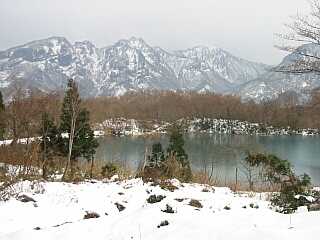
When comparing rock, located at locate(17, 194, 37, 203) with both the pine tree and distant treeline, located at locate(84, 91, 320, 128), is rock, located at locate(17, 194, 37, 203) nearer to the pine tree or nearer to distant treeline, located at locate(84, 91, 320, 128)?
the pine tree

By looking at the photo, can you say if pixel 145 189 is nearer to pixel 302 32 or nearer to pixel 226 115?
pixel 302 32

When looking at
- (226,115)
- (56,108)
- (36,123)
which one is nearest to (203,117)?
(226,115)

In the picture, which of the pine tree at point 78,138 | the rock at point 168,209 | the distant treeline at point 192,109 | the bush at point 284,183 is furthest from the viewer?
the distant treeline at point 192,109

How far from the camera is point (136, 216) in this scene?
6082mm

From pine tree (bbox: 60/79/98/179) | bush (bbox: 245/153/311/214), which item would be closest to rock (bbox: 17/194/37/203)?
bush (bbox: 245/153/311/214)

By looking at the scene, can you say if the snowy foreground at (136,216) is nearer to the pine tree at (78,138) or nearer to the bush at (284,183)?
the bush at (284,183)

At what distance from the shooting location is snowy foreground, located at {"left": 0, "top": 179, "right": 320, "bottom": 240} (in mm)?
4707

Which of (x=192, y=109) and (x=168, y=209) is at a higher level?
(x=192, y=109)

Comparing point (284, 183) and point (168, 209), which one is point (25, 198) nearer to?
point (168, 209)

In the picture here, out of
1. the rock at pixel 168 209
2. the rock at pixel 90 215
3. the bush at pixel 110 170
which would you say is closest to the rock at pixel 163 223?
the rock at pixel 168 209

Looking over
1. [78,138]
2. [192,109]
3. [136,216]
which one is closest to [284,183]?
[136,216]

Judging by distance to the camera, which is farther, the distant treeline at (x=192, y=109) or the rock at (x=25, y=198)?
the distant treeline at (x=192, y=109)

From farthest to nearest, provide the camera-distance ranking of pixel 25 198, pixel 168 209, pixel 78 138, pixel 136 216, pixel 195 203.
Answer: pixel 78 138 < pixel 25 198 < pixel 195 203 < pixel 168 209 < pixel 136 216

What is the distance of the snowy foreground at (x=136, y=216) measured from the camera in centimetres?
471
